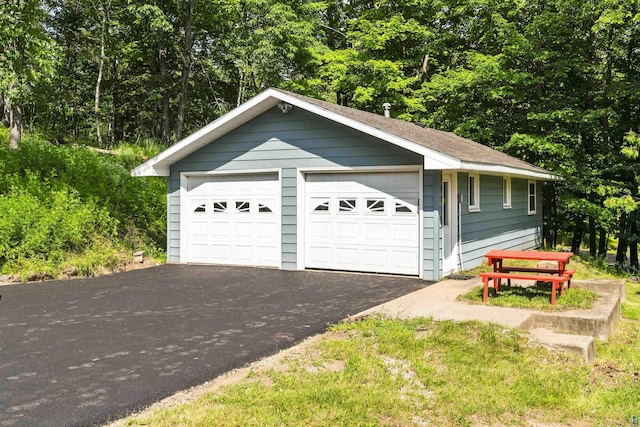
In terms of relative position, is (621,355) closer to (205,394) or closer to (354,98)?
(205,394)

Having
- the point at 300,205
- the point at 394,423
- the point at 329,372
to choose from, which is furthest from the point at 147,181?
the point at 394,423

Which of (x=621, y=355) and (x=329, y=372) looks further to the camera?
(x=621, y=355)

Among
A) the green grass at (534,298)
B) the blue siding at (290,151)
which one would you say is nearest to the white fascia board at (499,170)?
the blue siding at (290,151)

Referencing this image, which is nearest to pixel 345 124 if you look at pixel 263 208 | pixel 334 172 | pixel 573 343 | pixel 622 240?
pixel 334 172

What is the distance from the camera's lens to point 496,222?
1316cm

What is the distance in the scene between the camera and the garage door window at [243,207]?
1194cm

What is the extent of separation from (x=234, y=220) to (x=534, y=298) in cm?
712

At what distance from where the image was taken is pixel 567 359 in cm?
503

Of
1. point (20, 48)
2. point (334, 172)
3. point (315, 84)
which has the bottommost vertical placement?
point (334, 172)

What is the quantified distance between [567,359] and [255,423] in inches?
127

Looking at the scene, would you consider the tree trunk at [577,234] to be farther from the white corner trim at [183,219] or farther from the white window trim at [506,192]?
the white corner trim at [183,219]

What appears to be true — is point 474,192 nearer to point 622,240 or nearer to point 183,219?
point 183,219

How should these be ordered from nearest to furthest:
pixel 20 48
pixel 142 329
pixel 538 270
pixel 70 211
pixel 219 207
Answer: pixel 142 329
pixel 538 270
pixel 70 211
pixel 219 207
pixel 20 48

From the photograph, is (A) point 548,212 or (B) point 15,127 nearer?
(B) point 15,127
